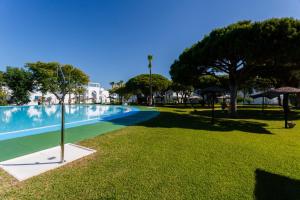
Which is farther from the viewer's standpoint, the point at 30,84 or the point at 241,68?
the point at 30,84

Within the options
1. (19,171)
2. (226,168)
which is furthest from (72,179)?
(226,168)

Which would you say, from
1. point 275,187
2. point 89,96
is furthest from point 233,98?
point 89,96

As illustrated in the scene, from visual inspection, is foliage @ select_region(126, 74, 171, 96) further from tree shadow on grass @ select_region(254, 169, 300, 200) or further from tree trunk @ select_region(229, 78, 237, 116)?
tree shadow on grass @ select_region(254, 169, 300, 200)

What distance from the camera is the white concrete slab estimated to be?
332 centimetres

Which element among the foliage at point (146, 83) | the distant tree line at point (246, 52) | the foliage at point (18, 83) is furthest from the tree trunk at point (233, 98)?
the foliage at point (18, 83)

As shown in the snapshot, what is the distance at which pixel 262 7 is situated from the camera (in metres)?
11.4

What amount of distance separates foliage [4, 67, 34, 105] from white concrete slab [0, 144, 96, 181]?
31.9 metres

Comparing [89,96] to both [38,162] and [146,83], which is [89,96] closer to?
[146,83]

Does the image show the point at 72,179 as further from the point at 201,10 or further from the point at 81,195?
the point at 201,10

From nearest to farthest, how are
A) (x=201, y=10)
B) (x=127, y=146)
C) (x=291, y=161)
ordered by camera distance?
(x=291, y=161) → (x=127, y=146) → (x=201, y=10)

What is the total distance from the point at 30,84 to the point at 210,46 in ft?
106

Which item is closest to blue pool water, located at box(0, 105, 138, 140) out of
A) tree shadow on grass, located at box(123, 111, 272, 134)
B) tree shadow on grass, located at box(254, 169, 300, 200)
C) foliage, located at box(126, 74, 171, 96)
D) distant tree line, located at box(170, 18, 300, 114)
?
tree shadow on grass, located at box(123, 111, 272, 134)

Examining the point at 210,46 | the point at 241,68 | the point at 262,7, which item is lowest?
the point at 241,68

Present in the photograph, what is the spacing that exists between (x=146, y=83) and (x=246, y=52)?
25826 mm
